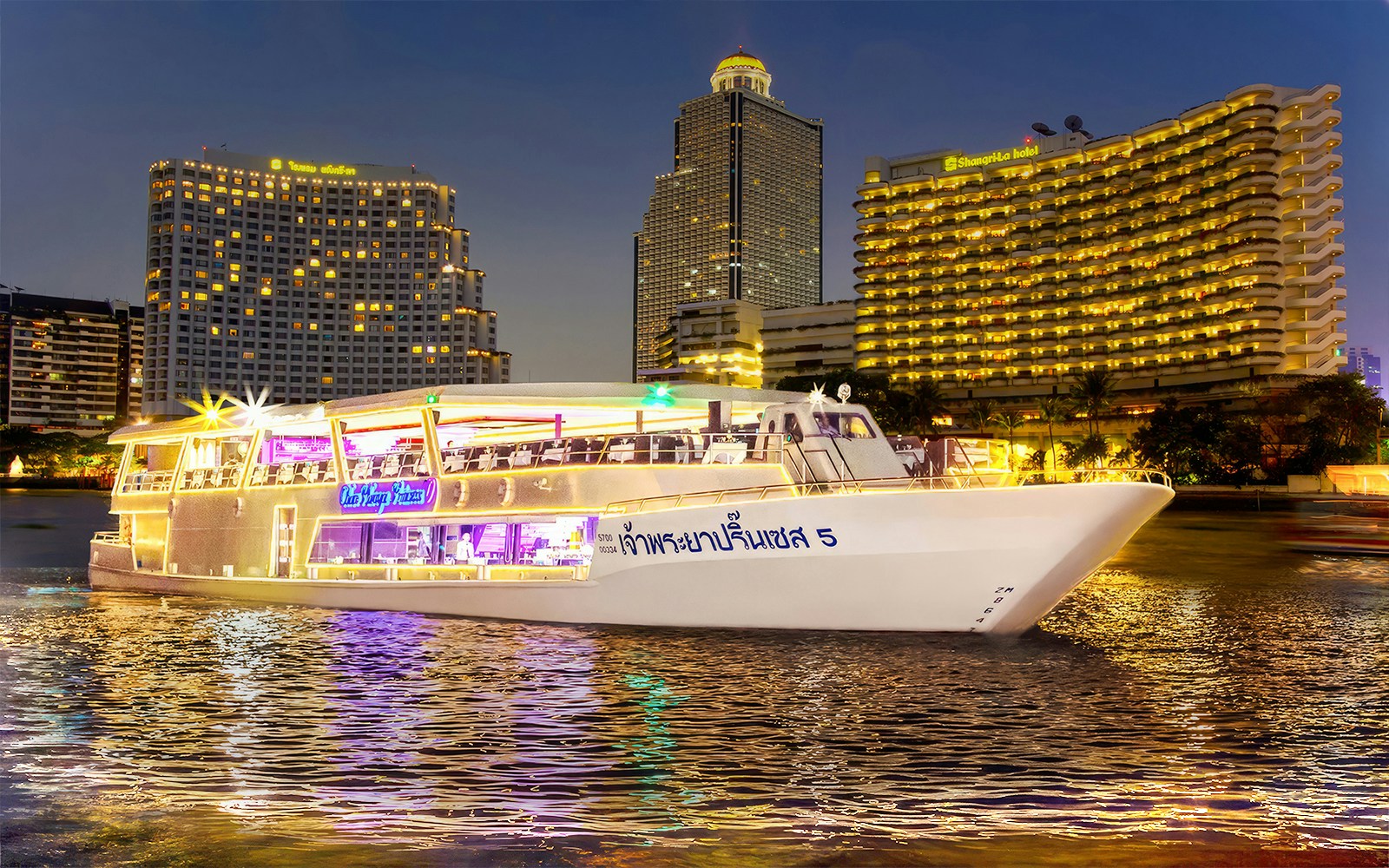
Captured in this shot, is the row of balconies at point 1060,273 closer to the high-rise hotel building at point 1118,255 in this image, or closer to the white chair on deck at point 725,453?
the high-rise hotel building at point 1118,255

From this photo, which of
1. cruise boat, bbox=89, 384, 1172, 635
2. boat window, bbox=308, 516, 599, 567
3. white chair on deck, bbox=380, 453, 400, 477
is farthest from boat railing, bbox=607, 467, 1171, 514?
white chair on deck, bbox=380, 453, 400, 477

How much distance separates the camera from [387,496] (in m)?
25.2

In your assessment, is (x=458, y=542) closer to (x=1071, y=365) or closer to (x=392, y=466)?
(x=392, y=466)

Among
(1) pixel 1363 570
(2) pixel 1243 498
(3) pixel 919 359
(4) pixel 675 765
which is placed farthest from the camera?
(3) pixel 919 359

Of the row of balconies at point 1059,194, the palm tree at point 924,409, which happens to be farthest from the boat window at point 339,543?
the row of balconies at point 1059,194

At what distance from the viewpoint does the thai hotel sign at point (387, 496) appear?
24.6m

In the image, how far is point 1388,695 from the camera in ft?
52.1

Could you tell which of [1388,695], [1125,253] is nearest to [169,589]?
[1388,695]

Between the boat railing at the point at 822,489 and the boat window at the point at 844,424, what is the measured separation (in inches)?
58.8

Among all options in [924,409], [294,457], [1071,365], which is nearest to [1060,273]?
[1071,365]

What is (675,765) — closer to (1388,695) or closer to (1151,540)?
(1388,695)

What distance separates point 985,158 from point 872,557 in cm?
17273

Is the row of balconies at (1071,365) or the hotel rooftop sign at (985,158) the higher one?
the hotel rooftop sign at (985,158)

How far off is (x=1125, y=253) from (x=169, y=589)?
151 m
